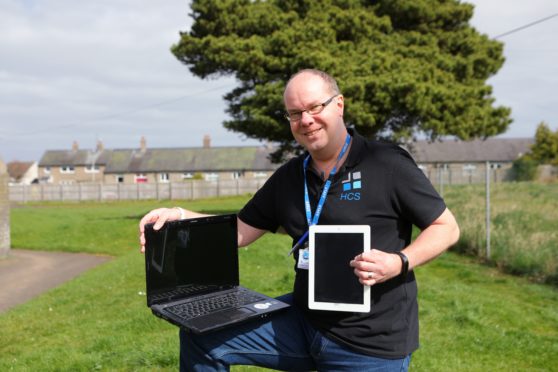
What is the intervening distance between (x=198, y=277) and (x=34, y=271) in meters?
9.68

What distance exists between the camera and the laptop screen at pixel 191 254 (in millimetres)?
2734

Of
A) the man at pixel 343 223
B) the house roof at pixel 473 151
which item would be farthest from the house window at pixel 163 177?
the man at pixel 343 223

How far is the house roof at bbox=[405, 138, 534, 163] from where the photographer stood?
217 feet

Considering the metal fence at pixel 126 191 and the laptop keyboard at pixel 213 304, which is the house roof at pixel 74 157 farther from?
the laptop keyboard at pixel 213 304

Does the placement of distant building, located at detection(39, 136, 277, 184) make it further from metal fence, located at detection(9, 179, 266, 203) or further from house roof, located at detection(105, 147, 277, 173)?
metal fence, located at detection(9, 179, 266, 203)

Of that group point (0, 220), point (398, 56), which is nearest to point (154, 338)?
point (0, 220)

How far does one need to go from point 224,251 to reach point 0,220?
11738 millimetres

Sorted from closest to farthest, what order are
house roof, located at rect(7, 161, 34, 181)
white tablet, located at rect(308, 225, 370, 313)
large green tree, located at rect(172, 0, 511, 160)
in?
white tablet, located at rect(308, 225, 370, 313) → large green tree, located at rect(172, 0, 511, 160) → house roof, located at rect(7, 161, 34, 181)

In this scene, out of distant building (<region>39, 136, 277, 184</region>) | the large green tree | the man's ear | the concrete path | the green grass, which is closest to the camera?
the man's ear

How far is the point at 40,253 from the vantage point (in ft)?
45.6

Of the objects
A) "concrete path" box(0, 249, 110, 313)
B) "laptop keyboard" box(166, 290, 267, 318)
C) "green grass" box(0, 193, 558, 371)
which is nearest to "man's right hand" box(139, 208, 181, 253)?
"laptop keyboard" box(166, 290, 267, 318)

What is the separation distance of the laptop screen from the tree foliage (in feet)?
192

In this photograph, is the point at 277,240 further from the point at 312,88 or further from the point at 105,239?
the point at 312,88

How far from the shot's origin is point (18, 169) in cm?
8338
